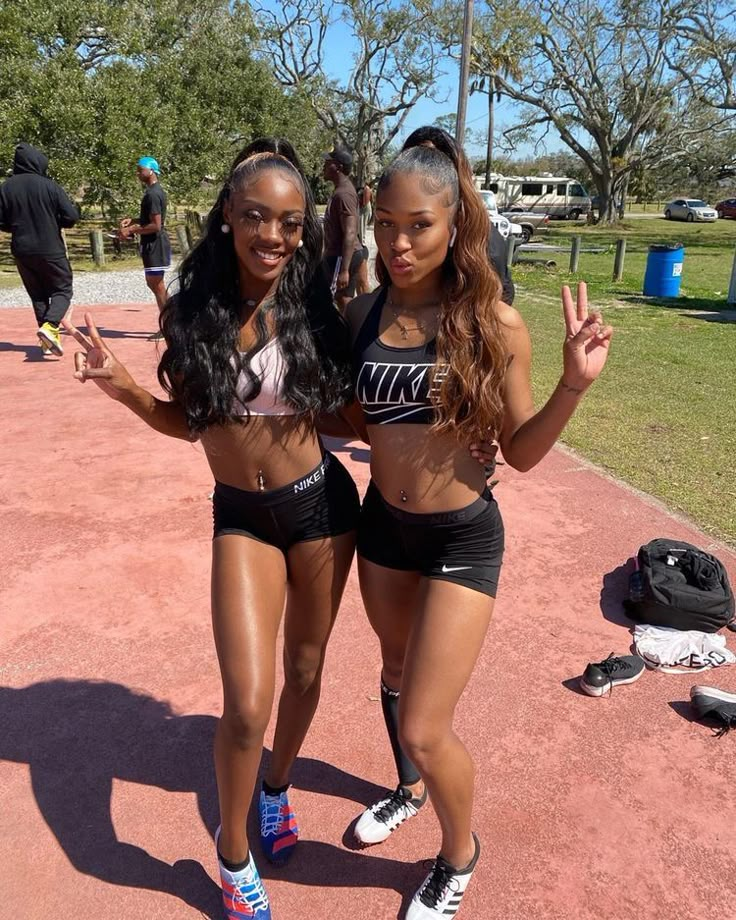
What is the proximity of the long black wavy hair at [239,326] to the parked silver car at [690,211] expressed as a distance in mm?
48038

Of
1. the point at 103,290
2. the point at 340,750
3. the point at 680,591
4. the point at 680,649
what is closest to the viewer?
the point at 340,750

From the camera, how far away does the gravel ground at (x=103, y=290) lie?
13.4 meters

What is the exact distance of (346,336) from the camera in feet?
7.66

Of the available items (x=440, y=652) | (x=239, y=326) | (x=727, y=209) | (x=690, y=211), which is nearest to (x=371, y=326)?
(x=239, y=326)

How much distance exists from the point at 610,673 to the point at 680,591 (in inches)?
26.8

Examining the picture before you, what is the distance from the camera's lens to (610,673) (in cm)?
336

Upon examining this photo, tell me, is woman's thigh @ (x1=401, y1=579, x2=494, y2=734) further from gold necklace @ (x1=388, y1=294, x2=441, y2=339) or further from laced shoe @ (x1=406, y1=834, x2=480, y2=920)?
gold necklace @ (x1=388, y1=294, x2=441, y2=339)

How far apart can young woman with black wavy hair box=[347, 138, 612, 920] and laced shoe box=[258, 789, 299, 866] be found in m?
0.47

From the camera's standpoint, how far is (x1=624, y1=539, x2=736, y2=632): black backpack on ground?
12.2ft

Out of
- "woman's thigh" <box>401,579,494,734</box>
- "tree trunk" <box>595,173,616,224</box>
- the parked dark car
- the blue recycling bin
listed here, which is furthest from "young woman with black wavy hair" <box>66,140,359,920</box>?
the parked dark car

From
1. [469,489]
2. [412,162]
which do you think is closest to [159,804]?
[469,489]

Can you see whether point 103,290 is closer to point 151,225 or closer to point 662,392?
point 151,225

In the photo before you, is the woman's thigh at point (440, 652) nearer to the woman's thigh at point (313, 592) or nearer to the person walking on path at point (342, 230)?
the woman's thigh at point (313, 592)

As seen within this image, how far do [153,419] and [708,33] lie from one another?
128 ft
